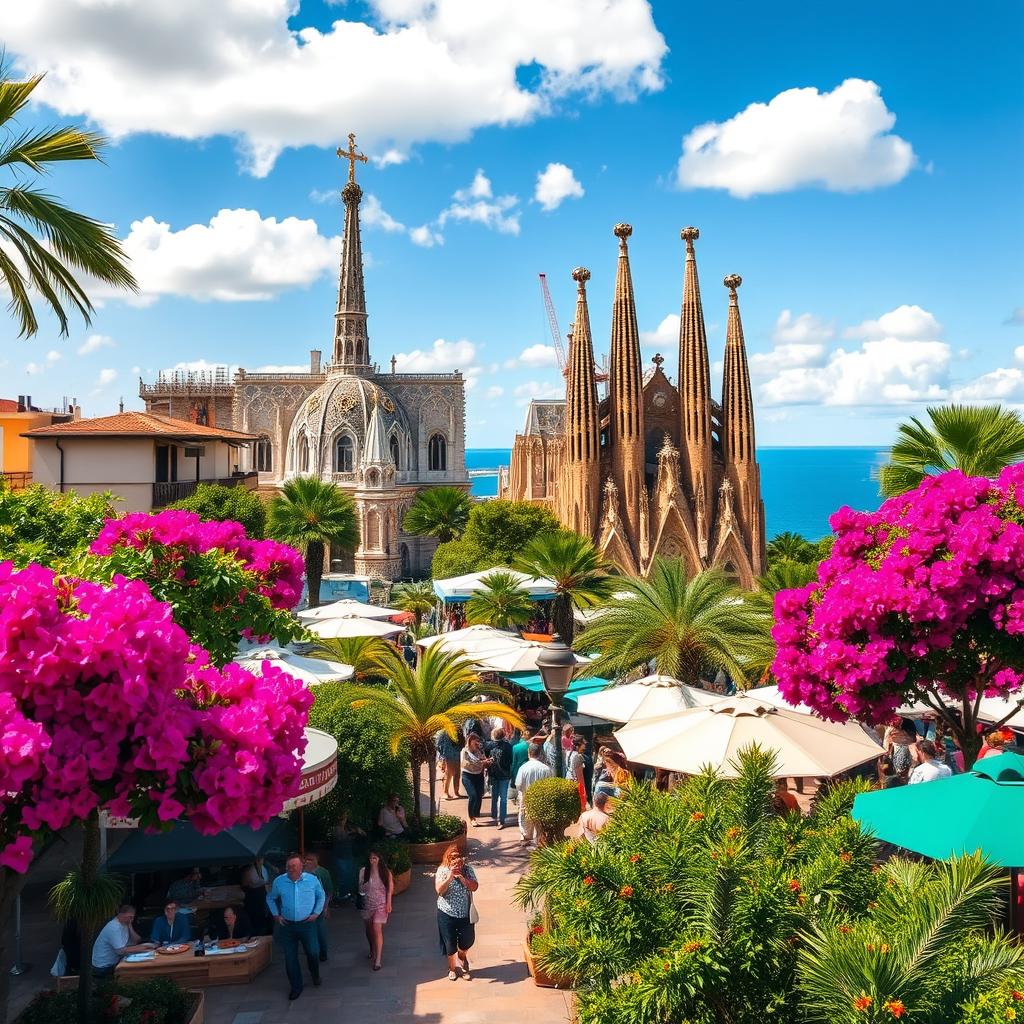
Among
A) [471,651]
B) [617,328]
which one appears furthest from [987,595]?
[617,328]

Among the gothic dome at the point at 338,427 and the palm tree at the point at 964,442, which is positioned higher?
the gothic dome at the point at 338,427

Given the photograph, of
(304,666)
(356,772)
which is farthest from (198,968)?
(304,666)

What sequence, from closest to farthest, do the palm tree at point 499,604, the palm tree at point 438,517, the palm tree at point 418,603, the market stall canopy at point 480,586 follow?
the palm tree at point 499,604
the market stall canopy at point 480,586
the palm tree at point 418,603
the palm tree at point 438,517

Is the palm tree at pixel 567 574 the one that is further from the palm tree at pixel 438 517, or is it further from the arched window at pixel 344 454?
the arched window at pixel 344 454

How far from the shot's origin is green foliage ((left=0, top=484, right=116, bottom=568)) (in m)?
8.73

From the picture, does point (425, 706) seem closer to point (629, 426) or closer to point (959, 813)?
point (959, 813)

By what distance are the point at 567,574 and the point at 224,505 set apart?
11.5m

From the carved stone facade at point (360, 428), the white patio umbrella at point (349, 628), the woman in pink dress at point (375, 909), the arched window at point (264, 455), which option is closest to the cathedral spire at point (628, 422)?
the white patio umbrella at point (349, 628)

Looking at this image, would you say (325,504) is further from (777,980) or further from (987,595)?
(777,980)

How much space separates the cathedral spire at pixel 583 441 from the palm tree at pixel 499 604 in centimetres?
1605

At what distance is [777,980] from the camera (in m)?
4.66

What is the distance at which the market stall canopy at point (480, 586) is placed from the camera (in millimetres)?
23047

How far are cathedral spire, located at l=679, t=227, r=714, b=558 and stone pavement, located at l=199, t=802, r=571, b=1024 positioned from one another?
31.2 m

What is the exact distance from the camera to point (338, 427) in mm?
64938
